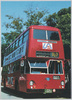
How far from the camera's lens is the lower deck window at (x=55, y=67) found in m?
10.7

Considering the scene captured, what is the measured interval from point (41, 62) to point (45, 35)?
4.67 ft

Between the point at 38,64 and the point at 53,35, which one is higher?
the point at 53,35

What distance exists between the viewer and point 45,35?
11.1 meters

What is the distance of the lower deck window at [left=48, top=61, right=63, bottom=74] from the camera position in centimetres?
1070

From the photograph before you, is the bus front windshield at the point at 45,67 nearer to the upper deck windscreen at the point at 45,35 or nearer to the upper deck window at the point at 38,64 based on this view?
the upper deck window at the point at 38,64

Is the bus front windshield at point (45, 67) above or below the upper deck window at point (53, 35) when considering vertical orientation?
below

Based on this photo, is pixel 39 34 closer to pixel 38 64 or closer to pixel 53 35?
pixel 53 35

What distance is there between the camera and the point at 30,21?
1938 cm

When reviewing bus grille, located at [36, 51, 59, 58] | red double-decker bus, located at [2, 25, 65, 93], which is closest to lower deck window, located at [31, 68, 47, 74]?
red double-decker bus, located at [2, 25, 65, 93]

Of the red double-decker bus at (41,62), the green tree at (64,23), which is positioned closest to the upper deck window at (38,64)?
the red double-decker bus at (41,62)

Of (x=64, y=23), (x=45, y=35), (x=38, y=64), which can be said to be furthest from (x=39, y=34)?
(x=64, y=23)

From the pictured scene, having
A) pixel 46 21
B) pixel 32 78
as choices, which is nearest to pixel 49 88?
pixel 32 78

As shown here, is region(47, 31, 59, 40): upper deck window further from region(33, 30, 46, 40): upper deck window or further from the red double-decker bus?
region(33, 30, 46, 40): upper deck window

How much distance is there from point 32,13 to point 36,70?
9846 mm
